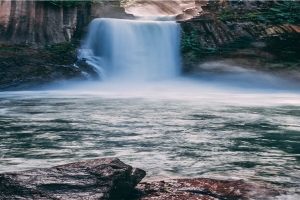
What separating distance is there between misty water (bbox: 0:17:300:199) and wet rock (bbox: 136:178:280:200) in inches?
9.2

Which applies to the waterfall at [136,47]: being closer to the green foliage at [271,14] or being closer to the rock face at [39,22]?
the rock face at [39,22]

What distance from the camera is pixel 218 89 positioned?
1639cm

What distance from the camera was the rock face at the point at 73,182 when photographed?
12.0 feet

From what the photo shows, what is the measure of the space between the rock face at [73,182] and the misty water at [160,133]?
0.72 m

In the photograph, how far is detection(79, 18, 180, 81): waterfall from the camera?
17.7 metres

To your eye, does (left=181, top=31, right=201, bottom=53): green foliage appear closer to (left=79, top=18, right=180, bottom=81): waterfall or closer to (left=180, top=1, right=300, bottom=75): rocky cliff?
(left=180, top=1, right=300, bottom=75): rocky cliff

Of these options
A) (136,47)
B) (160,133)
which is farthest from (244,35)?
(160,133)

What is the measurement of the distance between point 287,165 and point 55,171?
274cm

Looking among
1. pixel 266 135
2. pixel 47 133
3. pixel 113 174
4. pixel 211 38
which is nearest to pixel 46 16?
pixel 211 38

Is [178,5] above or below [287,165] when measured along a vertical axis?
above

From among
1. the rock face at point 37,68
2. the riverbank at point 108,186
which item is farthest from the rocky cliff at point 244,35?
the riverbank at point 108,186

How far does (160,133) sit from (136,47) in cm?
1086

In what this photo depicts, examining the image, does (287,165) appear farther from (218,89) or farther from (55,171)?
(218,89)

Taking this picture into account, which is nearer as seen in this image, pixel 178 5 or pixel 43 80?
pixel 43 80
